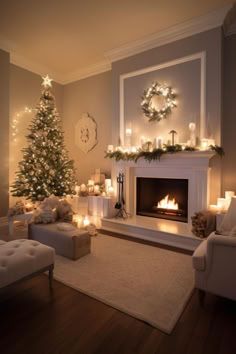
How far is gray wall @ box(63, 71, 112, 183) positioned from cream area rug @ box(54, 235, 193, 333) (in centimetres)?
289

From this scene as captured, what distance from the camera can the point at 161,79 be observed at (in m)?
4.48

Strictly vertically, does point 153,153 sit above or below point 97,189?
above

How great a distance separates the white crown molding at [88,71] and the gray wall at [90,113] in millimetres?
100

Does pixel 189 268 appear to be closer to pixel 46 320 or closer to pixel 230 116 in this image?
pixel 46 320

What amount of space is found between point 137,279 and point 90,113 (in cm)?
478

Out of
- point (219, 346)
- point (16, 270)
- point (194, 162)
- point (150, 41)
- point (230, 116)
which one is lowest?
point (219, 346)

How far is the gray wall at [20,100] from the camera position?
5.37m

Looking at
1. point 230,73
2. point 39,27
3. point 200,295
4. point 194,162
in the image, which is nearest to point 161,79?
point 230,73

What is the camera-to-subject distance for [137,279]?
2.54 meters

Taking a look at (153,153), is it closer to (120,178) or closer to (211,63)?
(120,178)

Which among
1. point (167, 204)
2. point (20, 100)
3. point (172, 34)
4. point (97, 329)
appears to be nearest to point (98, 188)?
point (167, 204)

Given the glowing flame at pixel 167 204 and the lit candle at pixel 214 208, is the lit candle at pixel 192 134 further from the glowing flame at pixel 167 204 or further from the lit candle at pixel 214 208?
the glowing flame at pixel 167 204

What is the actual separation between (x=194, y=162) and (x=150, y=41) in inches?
108

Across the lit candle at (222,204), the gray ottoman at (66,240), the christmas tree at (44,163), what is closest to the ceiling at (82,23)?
the christmas tree at (44,163)
